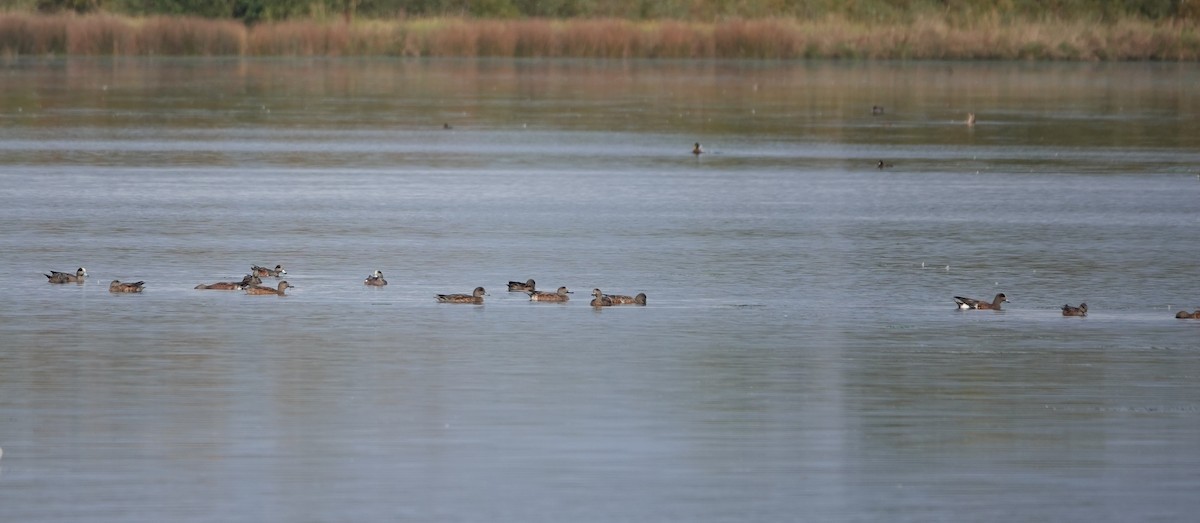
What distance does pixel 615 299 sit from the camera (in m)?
14.5

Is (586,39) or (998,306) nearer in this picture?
(998,306)

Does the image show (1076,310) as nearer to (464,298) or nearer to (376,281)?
(464,298)

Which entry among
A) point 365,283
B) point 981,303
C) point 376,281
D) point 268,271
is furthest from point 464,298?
point 981,303

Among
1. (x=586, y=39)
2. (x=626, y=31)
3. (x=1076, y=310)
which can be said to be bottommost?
(x=1076, y=310)

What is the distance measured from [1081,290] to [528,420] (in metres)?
6.65

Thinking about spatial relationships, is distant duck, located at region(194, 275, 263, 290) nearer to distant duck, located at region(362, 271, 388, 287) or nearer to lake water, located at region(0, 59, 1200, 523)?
lake water, located at region(0, 59, 1200, 523)

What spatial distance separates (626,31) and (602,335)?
46815mm

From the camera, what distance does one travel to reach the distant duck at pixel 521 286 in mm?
14898

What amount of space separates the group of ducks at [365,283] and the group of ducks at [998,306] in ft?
7.40

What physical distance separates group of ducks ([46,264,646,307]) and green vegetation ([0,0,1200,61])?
44159 mm

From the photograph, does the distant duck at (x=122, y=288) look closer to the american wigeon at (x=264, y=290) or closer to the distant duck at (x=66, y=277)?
the distant duck at (x=66, y=277)

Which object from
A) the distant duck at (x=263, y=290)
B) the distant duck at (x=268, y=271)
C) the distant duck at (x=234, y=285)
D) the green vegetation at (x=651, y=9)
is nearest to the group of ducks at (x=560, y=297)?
the distant duck at (x=263, y=290)

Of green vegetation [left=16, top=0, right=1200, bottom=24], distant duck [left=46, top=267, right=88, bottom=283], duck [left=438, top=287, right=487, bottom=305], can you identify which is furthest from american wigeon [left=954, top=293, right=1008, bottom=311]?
green vegetation [left=16, top=0, right=1200, bottom=24]

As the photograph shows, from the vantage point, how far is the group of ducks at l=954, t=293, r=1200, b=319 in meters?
14.0
